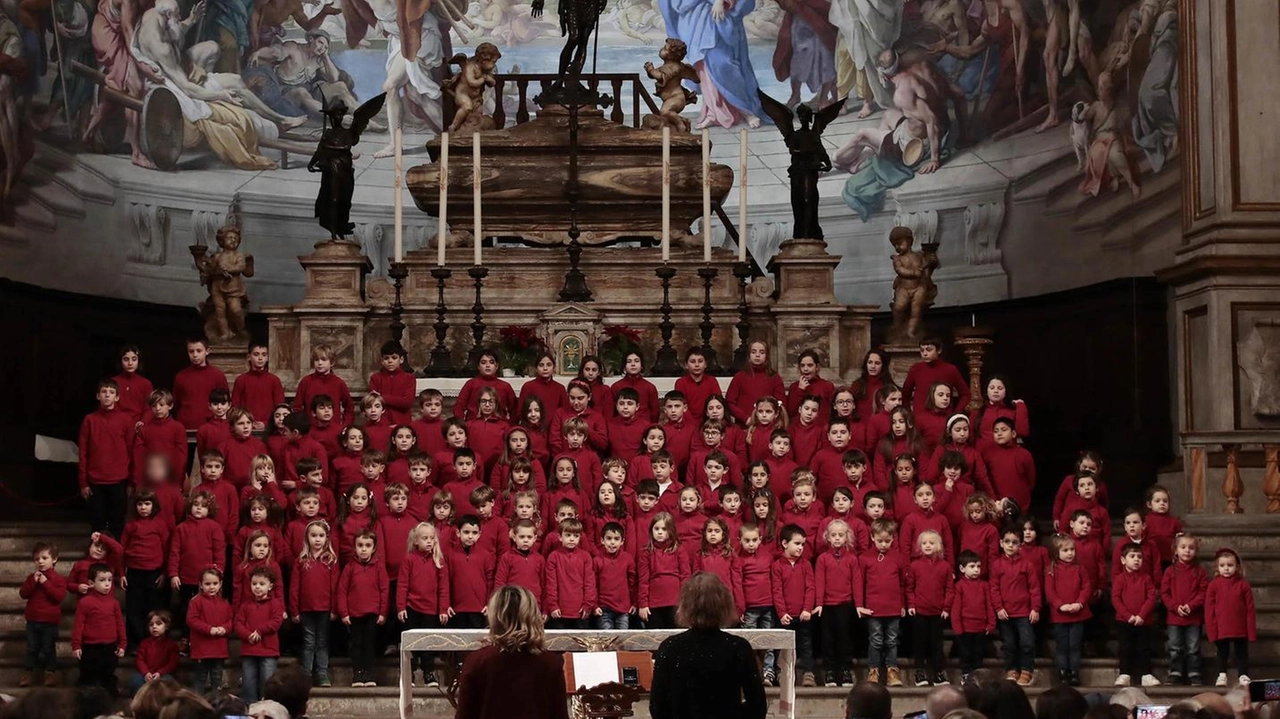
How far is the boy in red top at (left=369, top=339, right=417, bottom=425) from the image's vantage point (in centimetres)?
1446

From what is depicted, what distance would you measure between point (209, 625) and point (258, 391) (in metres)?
3.23

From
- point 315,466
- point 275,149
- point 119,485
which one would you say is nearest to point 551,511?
point 315,466

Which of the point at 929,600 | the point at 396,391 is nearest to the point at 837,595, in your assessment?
the point at 929,600

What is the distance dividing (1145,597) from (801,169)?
5.79 m

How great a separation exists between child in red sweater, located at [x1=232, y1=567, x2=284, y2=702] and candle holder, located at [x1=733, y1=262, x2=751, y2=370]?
4.78 metres

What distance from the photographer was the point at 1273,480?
535 inches

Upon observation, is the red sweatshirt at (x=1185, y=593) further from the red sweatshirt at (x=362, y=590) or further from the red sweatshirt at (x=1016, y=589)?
the red sweatshirt at (x=362, y=590)

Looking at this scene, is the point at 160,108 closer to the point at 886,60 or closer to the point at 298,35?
the point at 298,35

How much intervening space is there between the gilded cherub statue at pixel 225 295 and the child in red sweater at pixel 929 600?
7.00m

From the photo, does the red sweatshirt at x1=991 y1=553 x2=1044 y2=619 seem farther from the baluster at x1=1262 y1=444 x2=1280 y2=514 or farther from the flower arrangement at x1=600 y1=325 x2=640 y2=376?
the flower arrangement at x1=600 y1=325 x2=640 y2=376

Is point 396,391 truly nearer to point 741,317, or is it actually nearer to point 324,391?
point 324,391

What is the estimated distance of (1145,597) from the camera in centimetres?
1209

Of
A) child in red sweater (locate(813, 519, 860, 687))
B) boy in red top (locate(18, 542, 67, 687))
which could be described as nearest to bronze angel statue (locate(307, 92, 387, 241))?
boy in red top (locate(18, 542, 67, 687))

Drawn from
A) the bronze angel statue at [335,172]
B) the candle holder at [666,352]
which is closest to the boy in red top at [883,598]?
the candle holder at [666,352]
